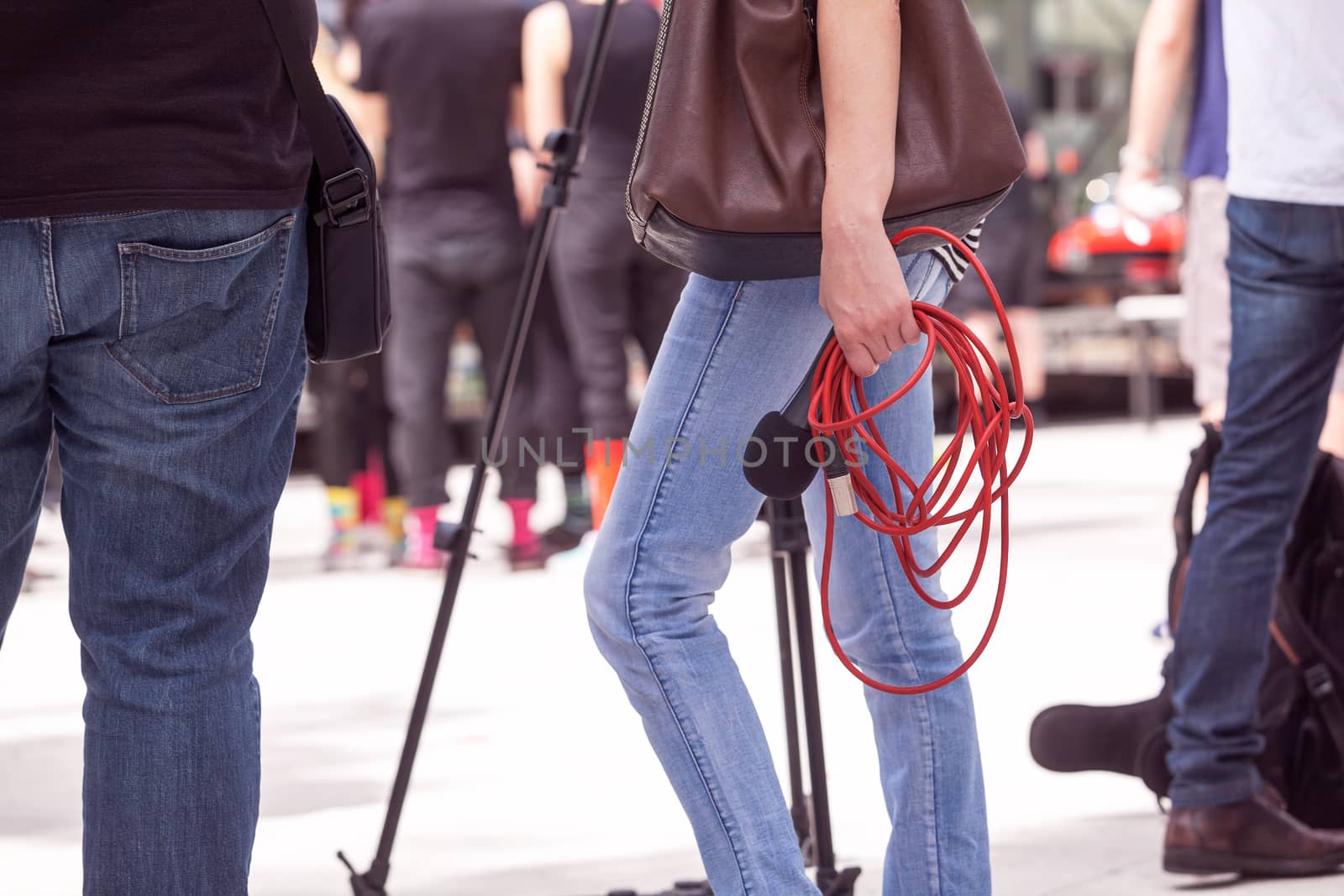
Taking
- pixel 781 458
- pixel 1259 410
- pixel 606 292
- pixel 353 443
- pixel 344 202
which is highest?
pixel 344 202

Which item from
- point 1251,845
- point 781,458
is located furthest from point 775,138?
point 1251,845

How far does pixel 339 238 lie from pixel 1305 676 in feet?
5.07

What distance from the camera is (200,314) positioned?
1361 mm

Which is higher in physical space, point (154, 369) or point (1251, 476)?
point (154, 369)

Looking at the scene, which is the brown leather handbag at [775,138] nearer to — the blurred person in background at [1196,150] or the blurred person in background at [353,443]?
the blurred person in background at [1196,150]

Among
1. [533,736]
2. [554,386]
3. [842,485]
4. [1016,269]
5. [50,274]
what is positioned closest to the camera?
[50,274]

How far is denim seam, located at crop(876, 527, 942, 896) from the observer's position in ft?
5.48

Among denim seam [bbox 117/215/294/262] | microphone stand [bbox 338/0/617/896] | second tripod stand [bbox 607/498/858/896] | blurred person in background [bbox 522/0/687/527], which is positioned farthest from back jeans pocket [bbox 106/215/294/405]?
Answer: blurred person in background [bbox 522/0/687/527]

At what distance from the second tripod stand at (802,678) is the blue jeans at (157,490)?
733mm

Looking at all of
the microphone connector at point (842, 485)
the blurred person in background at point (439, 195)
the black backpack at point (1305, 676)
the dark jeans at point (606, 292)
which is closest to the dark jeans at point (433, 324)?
the blurred person in background at point (439, 195)

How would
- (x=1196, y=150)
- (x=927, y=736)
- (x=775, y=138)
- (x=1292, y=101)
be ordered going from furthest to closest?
(x=1196, y=150)
(x=1292, y=101)
(x=927, y=736)
(x=775, y=138)

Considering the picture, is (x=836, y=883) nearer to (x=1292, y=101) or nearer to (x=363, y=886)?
(x=363, y=886)

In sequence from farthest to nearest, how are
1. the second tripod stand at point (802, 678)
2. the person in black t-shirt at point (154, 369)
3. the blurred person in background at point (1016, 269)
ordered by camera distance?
the blurred person in background at point (1016, 269) → the second tripod stand at point (802, 678) → the person in black t-shirt at point (154, 369)

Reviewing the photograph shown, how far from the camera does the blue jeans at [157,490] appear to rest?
132 cm
